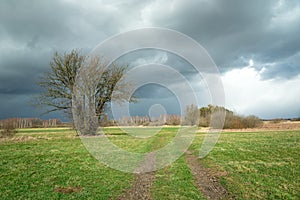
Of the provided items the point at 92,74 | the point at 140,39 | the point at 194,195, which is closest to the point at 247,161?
the point at 194,195

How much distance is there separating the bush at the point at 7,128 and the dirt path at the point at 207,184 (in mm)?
28854

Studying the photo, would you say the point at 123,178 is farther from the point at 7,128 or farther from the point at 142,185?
the point at 7,128

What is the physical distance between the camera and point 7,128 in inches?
1302

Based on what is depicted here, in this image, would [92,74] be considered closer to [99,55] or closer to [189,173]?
[99,55]

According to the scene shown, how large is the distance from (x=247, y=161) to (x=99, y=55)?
27495mm

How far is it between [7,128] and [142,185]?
1173 inches

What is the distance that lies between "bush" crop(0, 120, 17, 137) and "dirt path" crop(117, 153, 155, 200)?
26313 millimetres

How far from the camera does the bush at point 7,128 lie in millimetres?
32906

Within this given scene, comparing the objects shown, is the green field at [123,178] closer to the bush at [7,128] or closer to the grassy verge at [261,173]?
the grassy verge at [261,173]

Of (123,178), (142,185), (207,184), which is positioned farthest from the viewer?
(123,178)

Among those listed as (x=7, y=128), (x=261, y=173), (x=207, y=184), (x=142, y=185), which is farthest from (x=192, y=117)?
(x=142, y=185)

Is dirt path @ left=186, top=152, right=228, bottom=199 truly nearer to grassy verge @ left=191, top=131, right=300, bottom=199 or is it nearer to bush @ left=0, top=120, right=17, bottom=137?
grassy verge @ left=191, top=131, right=300, bottom=199

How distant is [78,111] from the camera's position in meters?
36.5

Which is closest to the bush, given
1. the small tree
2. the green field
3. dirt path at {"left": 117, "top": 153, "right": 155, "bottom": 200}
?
the green field
